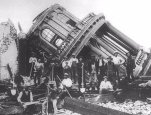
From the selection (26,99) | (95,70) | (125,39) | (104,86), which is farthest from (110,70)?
(125,39)

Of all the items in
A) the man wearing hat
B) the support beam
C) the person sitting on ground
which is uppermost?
the support beam

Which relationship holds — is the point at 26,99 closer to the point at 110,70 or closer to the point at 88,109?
the point at 88,109

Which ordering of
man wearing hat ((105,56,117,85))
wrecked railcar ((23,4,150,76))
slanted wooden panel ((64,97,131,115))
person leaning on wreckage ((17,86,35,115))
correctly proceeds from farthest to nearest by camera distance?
1. wrecked railcar ((23,4,150,76))
2. man wearing hat ((105,56,117,85))
3. person leaning on wreckage ((17,86,35,115))
4. slanted wooden panel ((64,97,131,115))

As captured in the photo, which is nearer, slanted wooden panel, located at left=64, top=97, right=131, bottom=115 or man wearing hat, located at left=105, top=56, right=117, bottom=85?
slanted wooden panel, located at left=64, top=97, right=131, bottom=115

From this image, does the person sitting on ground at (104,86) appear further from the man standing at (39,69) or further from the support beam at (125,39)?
the support beam at (125,39)

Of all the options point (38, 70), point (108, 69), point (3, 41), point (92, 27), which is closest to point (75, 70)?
point (108, 69)

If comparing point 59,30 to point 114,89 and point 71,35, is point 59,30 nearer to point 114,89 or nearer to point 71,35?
point 71,35

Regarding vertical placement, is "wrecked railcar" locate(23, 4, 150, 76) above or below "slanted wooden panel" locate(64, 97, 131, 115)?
above

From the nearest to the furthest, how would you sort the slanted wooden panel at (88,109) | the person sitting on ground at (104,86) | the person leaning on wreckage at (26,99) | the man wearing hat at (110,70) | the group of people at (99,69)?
the slanted wooden panel at (88,109), the person leaning on wreckage at (26,99), the person sitting on ground at (104,86), the man wearing hat at (110,70), the group of people at (99,69)

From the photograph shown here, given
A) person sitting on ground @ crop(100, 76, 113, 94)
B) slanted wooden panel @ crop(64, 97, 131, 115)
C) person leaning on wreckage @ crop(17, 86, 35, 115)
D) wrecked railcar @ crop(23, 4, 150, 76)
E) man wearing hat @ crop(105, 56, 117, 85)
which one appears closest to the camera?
slanted wooden panel @ crop(64, 97, 131, 115)

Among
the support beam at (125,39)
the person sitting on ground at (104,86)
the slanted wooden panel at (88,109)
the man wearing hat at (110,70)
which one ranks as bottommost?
the slanted wooden panel at (88,109)

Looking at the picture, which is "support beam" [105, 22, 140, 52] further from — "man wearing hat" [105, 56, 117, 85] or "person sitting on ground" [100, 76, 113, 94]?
"person sitting on ground" [100, 76, 113, 94]

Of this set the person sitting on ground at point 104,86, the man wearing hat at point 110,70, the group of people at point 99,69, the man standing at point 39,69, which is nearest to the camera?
the person sitting on ground at point 104,86

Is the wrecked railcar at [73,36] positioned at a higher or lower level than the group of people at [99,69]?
higher
